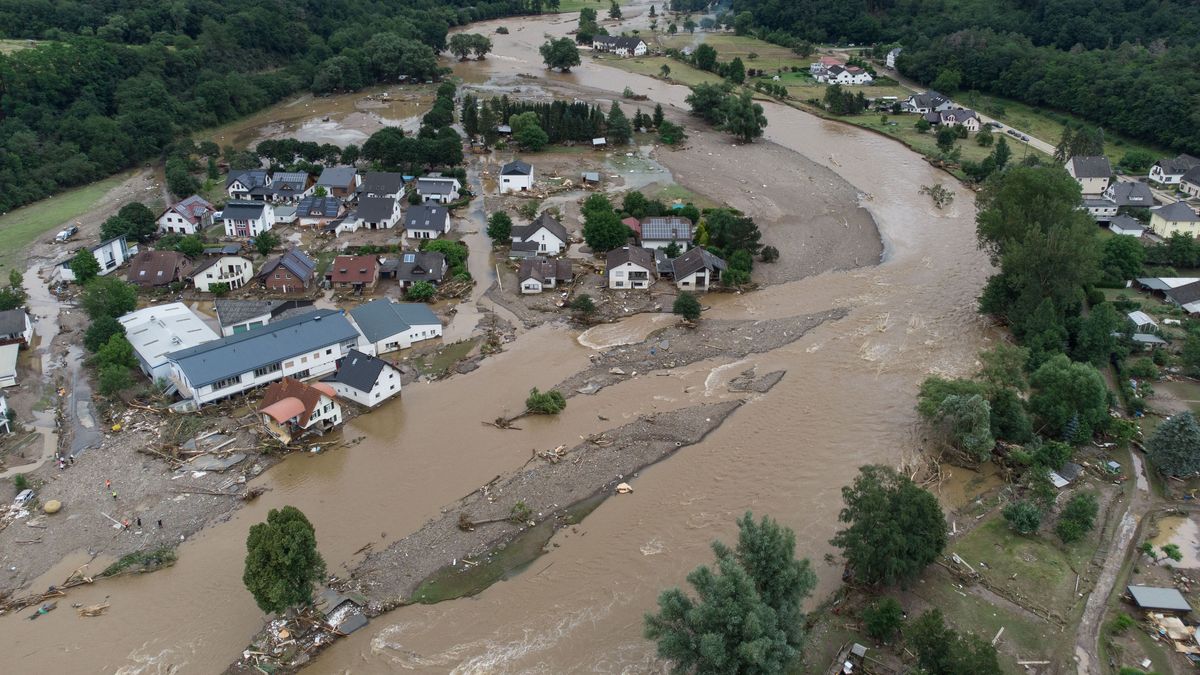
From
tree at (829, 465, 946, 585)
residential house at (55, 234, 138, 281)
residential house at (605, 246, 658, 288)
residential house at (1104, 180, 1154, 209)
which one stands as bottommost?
residential house at (55, 234, 138, 281)

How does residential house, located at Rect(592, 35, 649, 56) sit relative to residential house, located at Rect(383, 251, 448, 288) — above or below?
above

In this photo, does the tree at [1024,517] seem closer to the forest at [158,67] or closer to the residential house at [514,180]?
the residential house at [514,180]

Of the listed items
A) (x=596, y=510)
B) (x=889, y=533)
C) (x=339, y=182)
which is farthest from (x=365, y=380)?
(x=339, y=182)

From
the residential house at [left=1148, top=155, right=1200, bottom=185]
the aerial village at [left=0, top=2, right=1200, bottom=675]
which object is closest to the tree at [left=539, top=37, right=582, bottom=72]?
the aerial village at [left=0, top=2, right=1200, bottom=675]

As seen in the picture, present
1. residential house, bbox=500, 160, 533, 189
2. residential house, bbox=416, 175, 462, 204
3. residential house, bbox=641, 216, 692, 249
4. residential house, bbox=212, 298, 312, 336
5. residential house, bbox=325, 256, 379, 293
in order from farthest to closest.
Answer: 1. residential house, bbox=500, 160, 533, 189
2. residential house, bbox=416, 175, 462, 204
3. residential house, bbox=641, 216, 692, 249
4. residential house, bbox=325, 256, 379, 293
5. residential house, bbox=212, 298, 312, 336

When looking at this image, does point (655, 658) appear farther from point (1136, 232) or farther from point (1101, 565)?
point (1136, 232)

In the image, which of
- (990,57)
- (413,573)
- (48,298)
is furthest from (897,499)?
(990,57)

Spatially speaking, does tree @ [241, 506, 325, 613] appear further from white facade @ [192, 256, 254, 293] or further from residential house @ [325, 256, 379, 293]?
white facade @ [192, 256, 254, 293]
